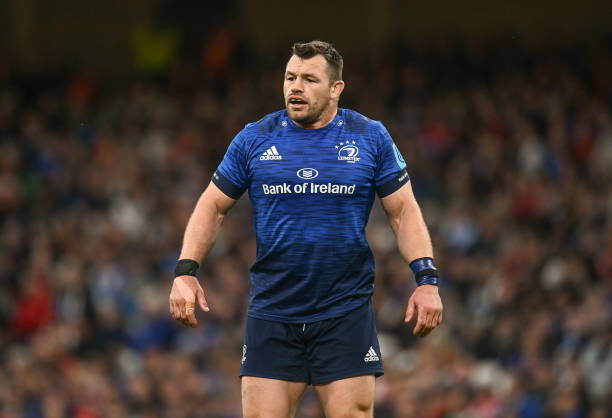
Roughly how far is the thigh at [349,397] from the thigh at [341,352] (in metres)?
0.03

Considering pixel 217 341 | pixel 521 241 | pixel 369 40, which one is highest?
pixel 369 40

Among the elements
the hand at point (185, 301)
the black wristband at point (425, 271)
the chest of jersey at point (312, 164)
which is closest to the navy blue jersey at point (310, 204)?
the chest of jersey at point (312, 164)

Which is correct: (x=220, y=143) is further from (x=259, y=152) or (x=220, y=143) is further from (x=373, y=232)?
(x=259, y=152)

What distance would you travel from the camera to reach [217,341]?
14.0m

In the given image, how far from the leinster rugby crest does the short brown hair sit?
331mm

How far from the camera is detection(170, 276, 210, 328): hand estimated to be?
5801 mm

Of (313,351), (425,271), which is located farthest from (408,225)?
(313,351)

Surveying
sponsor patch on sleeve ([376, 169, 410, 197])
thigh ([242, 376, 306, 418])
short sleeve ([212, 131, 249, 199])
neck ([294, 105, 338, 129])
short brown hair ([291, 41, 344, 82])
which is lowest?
thigh ([242, 376, 306, 418])

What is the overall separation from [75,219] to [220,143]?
7.78 feet

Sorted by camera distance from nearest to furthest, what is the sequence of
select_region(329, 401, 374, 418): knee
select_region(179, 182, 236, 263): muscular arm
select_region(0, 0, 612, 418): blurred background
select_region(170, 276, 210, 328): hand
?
select_region(170, 276, 210, 328): hand → select_region(329, 401, 374, 418): knee → select_region(179, 182, 236, 263): muscular arm → select_region(0, 0, 612, 418): blurred background

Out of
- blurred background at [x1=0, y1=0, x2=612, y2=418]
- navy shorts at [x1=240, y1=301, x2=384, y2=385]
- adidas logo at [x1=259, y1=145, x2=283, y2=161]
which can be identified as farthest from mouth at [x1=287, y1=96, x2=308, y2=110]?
blurred background at [x1=0, y1=0, x2=612, y2=418]

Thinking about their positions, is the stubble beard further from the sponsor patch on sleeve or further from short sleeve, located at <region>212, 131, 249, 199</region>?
the sponsor patch on sleeve

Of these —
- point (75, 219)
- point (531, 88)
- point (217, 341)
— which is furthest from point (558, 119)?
point (75, 219)

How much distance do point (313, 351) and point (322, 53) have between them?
1.50 m
